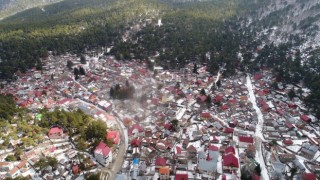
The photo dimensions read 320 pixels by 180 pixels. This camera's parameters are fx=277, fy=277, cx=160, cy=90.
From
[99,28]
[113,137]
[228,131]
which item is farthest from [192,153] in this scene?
[99,28]

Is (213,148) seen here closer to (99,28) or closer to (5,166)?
(5,166)

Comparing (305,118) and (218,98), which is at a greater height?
(218,98)

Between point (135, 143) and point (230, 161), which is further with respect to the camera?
point (135, 143)

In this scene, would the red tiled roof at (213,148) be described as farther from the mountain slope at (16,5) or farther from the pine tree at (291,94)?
the mountain slope at (16,5)

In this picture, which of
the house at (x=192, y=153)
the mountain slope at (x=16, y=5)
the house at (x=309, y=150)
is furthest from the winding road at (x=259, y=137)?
the mountain slope at (x=16, y=5)

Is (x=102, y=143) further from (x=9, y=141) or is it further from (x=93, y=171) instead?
(x=9, y=141)

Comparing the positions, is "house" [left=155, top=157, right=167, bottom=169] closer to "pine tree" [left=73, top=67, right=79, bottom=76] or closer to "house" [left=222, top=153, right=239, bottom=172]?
"house" [left=222, top=153, right=239, bottom=172]
